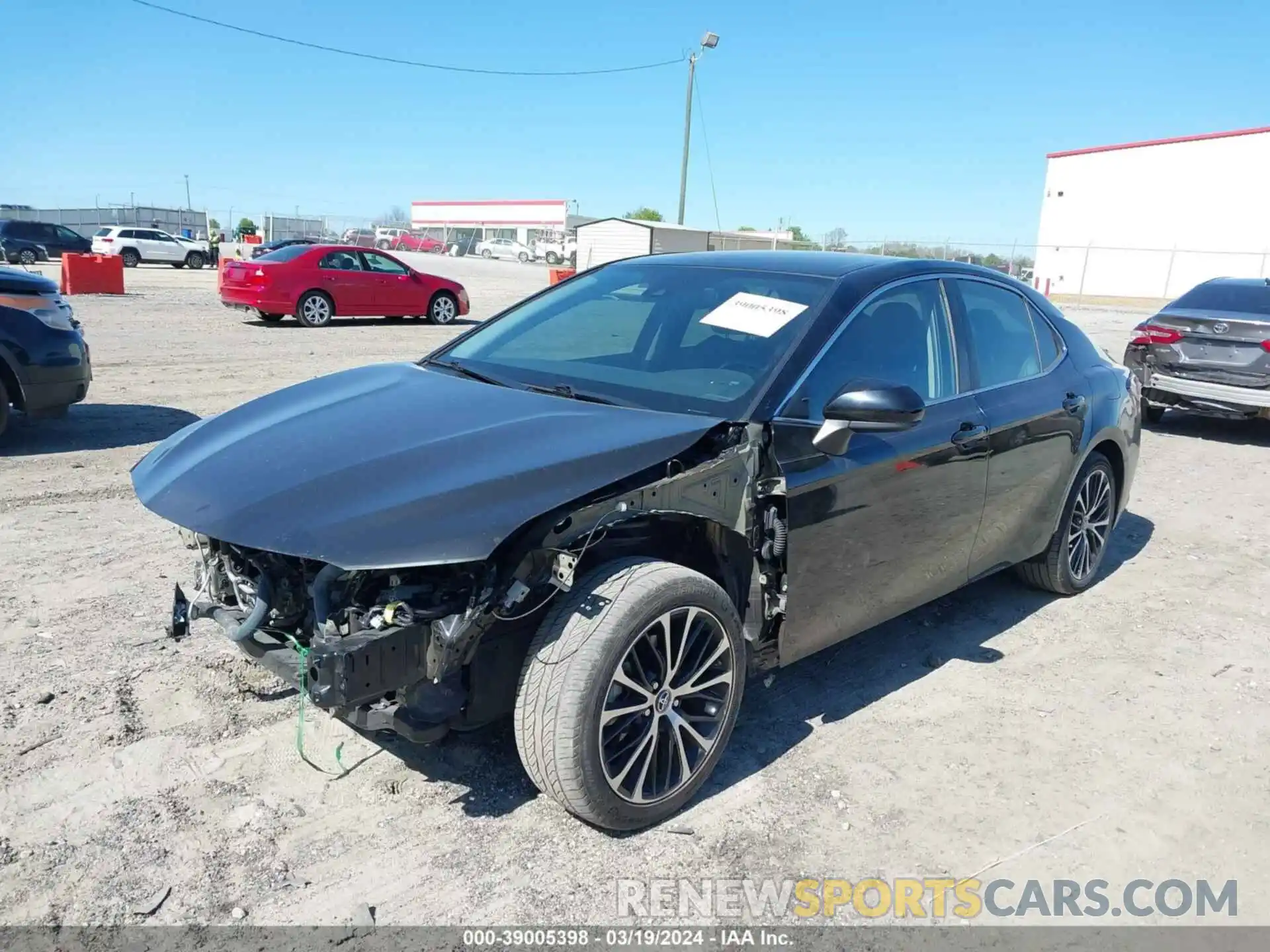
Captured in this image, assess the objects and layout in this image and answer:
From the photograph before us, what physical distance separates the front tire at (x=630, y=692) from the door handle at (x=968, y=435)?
133 centimetres

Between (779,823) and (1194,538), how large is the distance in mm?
4747

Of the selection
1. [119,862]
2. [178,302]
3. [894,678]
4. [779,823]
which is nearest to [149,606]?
[119,862]

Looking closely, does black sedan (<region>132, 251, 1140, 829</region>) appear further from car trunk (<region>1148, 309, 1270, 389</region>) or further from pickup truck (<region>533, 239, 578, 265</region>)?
pickup truck (<region>533, 239, 578, 265</region>)

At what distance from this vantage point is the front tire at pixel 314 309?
654 inches

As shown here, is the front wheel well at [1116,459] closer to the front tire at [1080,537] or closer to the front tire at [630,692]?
the front tire at [1080,537]

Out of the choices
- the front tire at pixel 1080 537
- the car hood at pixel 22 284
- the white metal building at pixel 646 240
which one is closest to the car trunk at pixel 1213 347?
the front tire at pixel 1080 537

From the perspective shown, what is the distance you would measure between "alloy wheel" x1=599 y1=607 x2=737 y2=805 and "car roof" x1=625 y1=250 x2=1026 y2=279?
5.26 ft

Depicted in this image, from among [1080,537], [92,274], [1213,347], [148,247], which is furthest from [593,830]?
[148,247]

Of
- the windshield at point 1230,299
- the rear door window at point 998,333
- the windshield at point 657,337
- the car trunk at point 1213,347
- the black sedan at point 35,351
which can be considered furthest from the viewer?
the windshield at point 1230,299

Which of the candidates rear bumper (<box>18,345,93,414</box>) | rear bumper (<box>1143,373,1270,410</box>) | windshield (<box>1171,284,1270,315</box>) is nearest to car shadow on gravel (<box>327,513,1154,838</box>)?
rear bumper (<box>1143,373,1270,410</box>)

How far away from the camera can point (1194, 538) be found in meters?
6.52

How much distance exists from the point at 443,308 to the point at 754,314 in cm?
1567

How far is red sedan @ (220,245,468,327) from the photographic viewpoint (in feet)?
53.4

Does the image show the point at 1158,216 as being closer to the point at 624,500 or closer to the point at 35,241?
the point at 35,241
